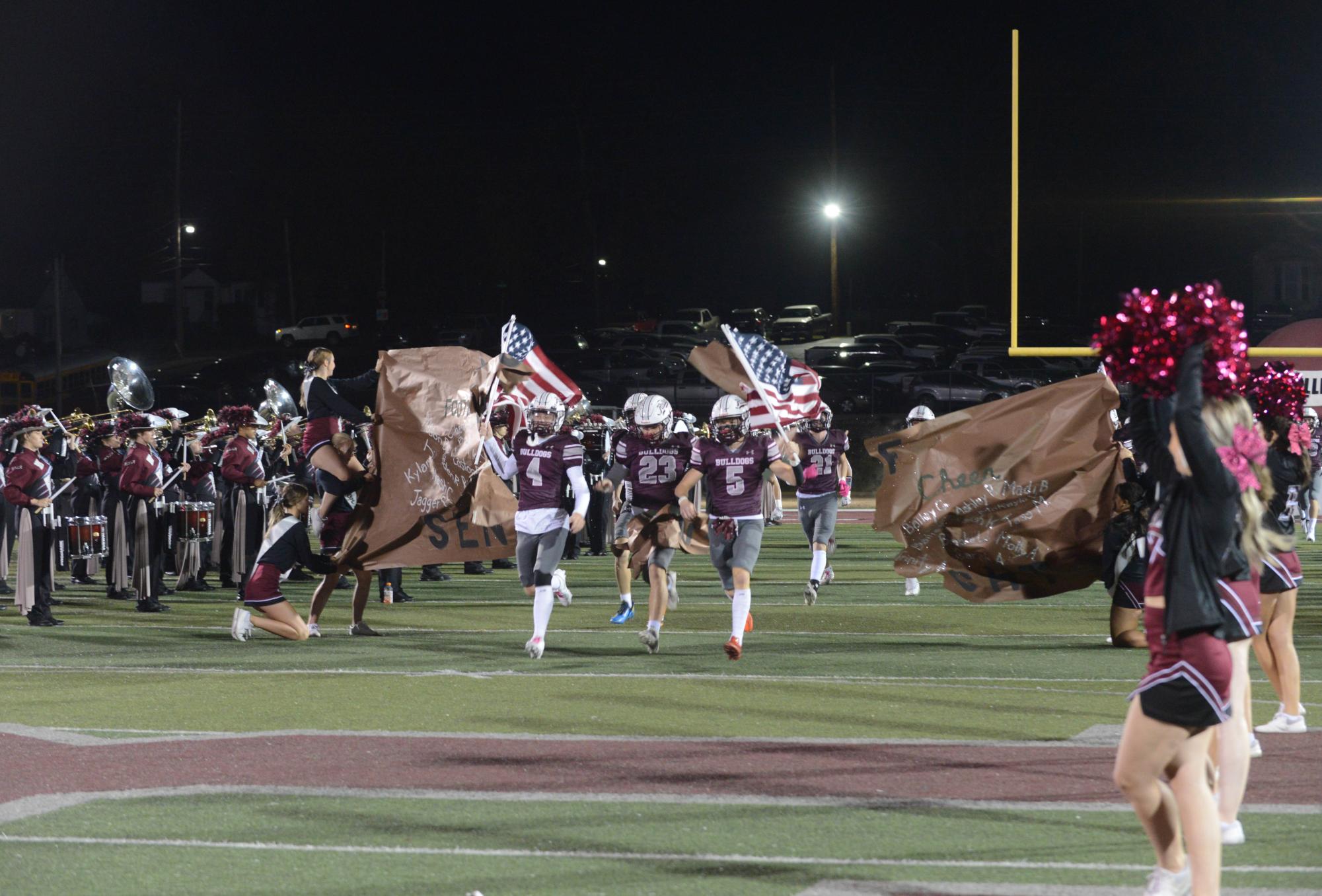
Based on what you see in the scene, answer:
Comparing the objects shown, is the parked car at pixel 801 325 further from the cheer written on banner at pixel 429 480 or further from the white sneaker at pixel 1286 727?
the white sneaker at pixel 1286 727

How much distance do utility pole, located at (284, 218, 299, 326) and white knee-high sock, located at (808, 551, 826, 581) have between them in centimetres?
5073

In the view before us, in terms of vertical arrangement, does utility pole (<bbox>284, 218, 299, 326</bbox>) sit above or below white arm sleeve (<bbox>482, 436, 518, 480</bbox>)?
above

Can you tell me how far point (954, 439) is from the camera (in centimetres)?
1375

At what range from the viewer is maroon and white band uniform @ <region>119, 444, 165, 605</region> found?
15.2m

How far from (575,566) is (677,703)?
11.3 meters

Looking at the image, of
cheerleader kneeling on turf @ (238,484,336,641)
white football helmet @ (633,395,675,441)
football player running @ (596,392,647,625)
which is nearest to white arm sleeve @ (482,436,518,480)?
football player running @ (596,392,647,625)

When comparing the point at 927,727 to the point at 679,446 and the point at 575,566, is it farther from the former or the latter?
the point at 575,566

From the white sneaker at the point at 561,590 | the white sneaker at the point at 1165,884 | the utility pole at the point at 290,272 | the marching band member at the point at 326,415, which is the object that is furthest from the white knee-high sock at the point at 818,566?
the utility pole at the point at 290,272

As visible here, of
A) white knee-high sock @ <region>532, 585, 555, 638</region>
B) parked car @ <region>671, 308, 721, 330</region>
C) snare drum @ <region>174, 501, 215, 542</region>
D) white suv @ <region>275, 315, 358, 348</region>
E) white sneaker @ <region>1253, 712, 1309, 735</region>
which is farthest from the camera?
white suv @ <region>275, 315, 358, 348</region>

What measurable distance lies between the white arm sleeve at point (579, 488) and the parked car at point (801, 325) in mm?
40820

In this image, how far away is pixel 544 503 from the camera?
11758mm

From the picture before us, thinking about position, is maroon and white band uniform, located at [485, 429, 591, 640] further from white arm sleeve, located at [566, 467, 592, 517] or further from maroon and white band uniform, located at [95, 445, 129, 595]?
maroon and white band uniform, located at [95, 445, 129, 595]

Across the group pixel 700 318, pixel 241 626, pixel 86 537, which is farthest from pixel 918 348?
pixel 241 626

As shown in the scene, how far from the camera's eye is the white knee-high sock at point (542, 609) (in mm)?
11461
